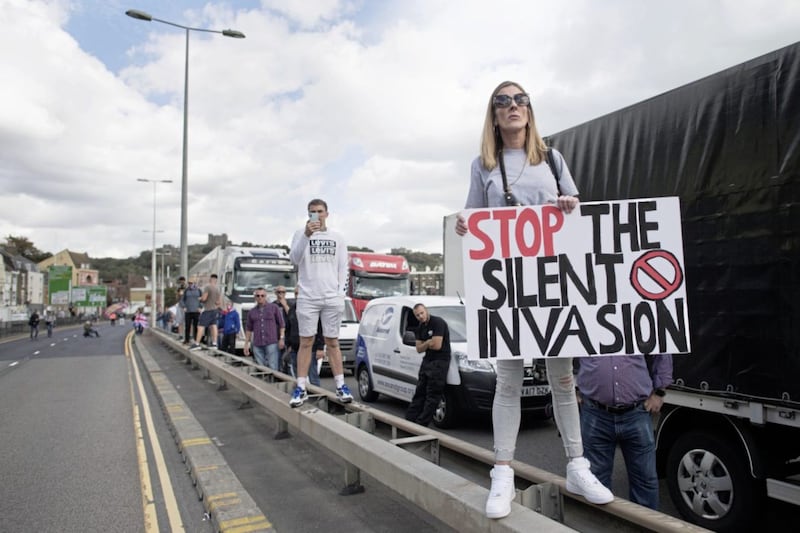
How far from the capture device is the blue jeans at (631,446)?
336 centimetres

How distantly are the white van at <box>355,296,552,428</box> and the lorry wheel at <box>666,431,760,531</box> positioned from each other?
56.2 inches

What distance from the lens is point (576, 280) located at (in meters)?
2.96

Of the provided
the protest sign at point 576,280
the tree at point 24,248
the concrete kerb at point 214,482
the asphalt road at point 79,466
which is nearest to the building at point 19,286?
the tree at point 24,248

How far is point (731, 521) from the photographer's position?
3988mm

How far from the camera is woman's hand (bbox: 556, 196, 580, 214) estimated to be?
2891mm

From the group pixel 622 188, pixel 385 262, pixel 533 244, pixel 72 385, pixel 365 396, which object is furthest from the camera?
pixel 385 262

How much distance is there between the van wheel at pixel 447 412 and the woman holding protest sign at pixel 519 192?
4746 millimetres

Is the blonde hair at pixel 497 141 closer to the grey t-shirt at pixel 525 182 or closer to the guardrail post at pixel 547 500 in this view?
the grey t-shirt at pixel 525 182

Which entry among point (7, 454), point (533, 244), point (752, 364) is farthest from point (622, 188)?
point (7, 454)

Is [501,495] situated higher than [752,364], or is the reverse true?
[752,364]

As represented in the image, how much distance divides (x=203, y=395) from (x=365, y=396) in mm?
2973

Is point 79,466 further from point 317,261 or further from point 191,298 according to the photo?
point 191,298

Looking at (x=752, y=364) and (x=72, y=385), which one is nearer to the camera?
(x=752, y=364)

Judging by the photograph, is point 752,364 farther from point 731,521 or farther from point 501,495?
point 501,495
